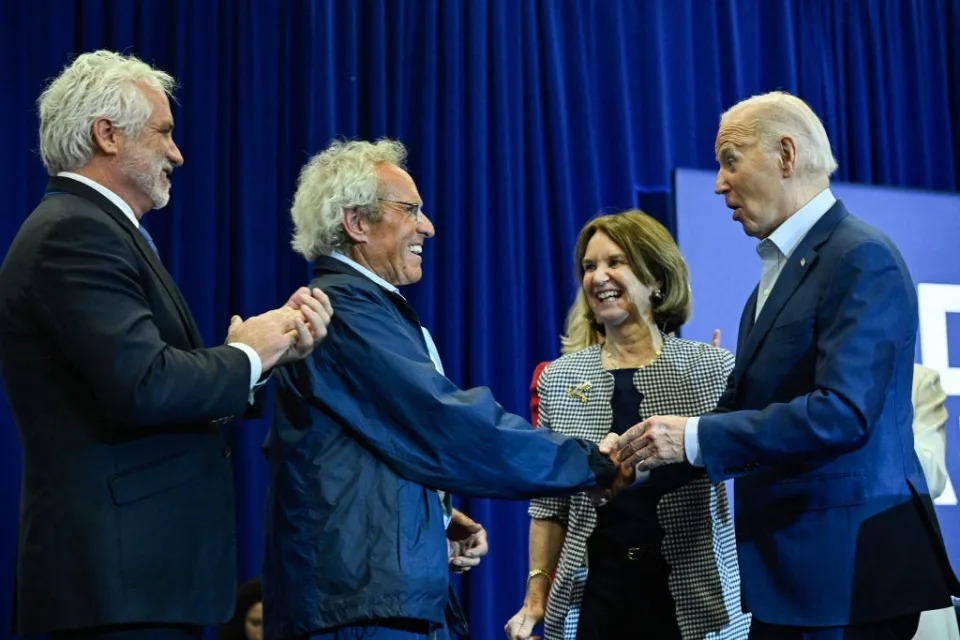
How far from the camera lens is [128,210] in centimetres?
220

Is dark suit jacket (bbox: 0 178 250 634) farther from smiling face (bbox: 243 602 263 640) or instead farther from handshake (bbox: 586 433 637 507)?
smiling face (bbox: 243 602 263 640)

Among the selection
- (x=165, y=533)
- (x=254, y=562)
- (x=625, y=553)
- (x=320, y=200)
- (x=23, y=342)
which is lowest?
(x=254, y=562)

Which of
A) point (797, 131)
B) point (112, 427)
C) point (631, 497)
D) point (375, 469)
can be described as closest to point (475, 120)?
A: point (631, 497)

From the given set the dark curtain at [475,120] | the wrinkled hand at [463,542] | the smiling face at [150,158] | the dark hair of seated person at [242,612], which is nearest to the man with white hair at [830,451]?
the wrinkled hand at [463,542]

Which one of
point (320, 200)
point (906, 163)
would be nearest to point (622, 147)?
point (906, 163)

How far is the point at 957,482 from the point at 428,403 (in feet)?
10.4

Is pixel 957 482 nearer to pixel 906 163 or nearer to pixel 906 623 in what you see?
pixel 906 163

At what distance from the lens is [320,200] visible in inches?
104

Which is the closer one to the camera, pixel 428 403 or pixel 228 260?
pixel 428 403

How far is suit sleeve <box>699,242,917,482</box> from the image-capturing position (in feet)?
6.88

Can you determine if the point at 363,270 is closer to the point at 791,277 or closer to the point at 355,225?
the point at 355,225

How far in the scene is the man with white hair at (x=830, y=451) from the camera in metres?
2.12

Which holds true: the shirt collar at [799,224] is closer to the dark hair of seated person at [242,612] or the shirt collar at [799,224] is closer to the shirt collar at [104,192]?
the shirt collar at [104,192]

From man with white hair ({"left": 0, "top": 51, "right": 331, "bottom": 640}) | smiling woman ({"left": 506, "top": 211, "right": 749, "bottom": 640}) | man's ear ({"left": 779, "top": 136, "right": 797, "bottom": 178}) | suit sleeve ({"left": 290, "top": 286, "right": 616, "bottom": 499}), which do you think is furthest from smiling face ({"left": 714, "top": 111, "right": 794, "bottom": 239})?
man with white hair ({"left": 0, "top": 51, "right": 331, "bottom": 640})
